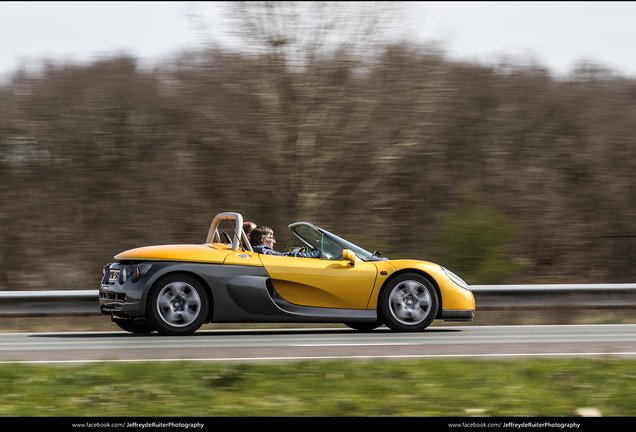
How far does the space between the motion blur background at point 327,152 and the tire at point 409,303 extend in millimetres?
6350

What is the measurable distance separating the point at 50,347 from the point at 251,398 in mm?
3701

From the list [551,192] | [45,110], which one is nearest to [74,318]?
[45,110]

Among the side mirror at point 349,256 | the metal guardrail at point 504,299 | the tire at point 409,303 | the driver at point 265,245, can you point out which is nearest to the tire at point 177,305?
the driver at point 265,245

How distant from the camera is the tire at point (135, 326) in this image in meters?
8.72

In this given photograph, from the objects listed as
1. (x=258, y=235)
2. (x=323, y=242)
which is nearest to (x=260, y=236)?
(x=258, y=235)

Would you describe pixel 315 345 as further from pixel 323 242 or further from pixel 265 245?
pixel 265 245

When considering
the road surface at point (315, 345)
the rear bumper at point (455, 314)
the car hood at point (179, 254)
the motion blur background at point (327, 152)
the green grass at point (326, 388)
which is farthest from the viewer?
the motion blur background at point (327, 152)

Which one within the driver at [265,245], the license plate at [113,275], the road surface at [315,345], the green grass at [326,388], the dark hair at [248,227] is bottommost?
the road surface at [315,345]

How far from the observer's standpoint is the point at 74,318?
11.3m

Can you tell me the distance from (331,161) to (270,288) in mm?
7529

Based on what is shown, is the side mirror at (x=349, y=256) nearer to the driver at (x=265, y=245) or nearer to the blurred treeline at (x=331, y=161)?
the driver at (x=265, y=245)

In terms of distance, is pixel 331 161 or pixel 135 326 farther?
pixel 331 161

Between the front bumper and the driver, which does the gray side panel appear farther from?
the front bumper

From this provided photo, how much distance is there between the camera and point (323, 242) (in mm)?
8859
